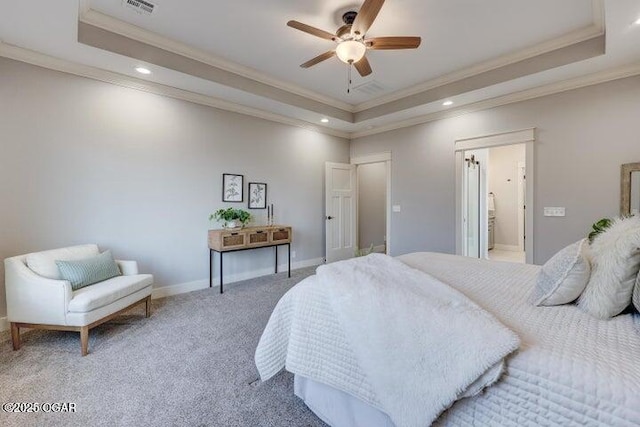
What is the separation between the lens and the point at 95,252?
3.04 m

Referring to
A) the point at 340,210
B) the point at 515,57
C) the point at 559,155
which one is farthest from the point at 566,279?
the point at 340,210

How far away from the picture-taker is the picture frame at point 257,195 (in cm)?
459

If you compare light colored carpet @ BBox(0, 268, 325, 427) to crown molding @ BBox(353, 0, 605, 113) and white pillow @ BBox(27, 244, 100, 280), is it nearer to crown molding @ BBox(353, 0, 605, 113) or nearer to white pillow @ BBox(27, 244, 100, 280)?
white pillow @ BBox(27, 244, 100, 280)

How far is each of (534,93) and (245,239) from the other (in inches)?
169

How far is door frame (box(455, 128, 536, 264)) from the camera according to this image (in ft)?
12.4

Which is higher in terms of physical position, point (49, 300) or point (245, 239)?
point (245, 239)

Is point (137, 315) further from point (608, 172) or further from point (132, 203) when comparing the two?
point (608, 172)

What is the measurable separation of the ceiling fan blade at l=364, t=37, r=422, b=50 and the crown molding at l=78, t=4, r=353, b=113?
193 centimetres

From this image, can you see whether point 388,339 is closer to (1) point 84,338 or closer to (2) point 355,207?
(1) point 84,338

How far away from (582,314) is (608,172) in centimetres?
301

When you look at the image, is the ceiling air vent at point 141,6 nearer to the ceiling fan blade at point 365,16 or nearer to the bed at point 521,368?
the ceiling fan blade at point 365,16

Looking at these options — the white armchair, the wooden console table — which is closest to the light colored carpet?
the white armchair

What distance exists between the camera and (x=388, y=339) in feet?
4.09

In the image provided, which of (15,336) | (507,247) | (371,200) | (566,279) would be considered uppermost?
(371,200)
